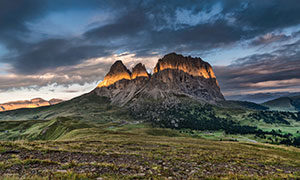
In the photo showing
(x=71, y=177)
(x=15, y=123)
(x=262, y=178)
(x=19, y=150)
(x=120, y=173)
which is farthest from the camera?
(x=15, y=123)

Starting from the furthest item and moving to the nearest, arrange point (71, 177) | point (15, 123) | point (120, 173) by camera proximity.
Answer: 1. point (15, 123)
2. point (120, 173)
3. point (71, 177)

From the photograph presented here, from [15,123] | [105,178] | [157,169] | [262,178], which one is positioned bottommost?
[15,123]

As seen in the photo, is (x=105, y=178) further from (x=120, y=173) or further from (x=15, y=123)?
(x=15, y=123)

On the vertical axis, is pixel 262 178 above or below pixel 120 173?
below

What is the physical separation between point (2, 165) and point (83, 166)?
703cm

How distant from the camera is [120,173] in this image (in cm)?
1408

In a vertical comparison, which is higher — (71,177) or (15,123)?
(71,177)

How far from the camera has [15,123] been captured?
188 m

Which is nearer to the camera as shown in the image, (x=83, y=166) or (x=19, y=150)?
(x=83, y=166)

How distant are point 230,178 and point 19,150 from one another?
2545cm

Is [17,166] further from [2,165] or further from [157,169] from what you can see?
[157,169]

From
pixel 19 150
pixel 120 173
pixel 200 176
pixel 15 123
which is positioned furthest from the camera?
pixel 15 123

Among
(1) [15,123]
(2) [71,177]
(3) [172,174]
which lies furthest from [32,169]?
(1) [15,123]

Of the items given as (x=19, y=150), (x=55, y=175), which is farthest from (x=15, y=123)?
(x=55, y=175)
